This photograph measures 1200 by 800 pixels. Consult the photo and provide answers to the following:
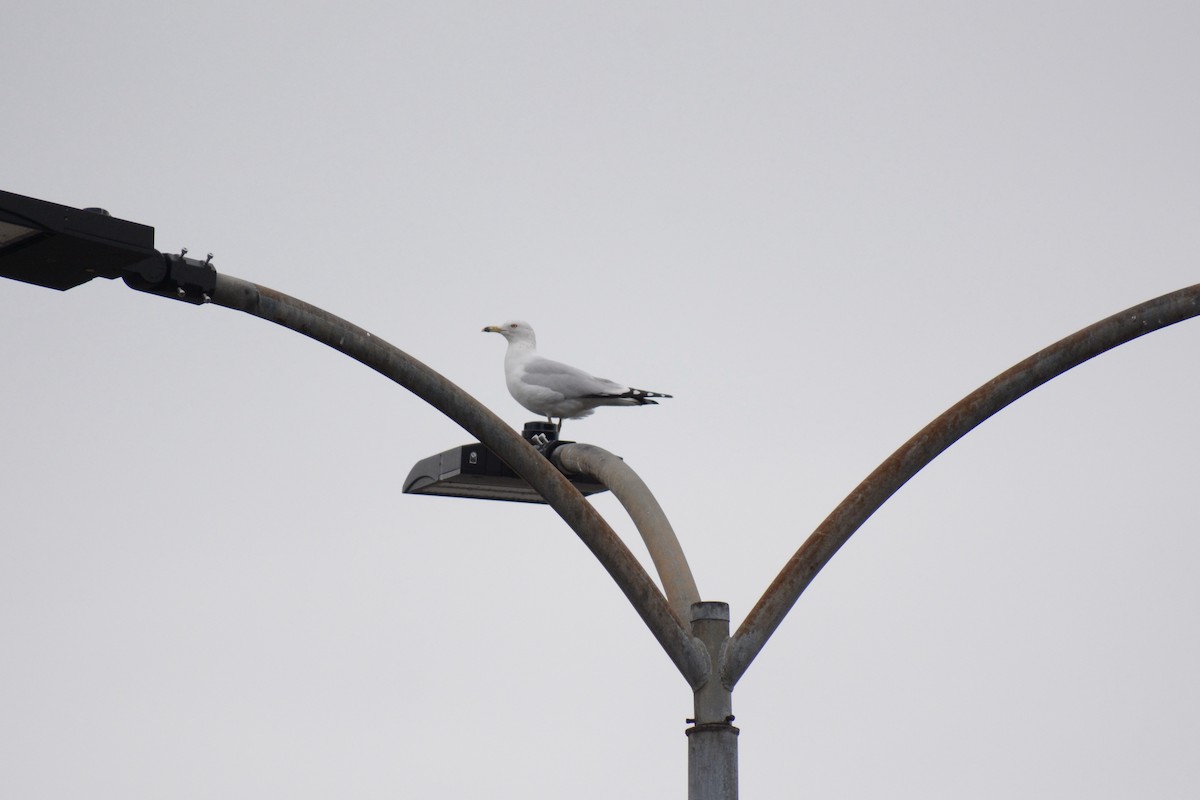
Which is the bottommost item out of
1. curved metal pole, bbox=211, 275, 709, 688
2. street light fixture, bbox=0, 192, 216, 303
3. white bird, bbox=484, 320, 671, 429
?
curved metal pole, bbox=211, 275, 709, 688

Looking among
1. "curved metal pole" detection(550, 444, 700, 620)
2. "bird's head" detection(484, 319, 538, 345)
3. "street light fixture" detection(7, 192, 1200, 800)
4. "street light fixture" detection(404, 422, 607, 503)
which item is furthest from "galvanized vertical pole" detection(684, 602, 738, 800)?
"bird's head" detection(484, 319, 538, 345)

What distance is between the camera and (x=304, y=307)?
630 centimetres

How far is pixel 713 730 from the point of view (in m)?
6.61

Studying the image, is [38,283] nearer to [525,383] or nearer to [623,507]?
[623,507]

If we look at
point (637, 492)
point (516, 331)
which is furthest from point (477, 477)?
point (516, 331)

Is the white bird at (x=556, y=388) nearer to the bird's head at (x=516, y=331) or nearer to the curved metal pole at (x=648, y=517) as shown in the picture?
the bird's head at (x=516, y=331)

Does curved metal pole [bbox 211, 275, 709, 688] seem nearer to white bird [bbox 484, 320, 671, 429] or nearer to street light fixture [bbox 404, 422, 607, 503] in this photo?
street light fixture [bbox 404, 422, 607, 503]

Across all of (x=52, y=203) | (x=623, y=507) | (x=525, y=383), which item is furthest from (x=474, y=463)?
(x=525, y=383)

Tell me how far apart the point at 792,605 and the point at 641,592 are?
625 millimetres

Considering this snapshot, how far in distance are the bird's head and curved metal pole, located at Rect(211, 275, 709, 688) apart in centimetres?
593

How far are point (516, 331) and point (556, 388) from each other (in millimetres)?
1560

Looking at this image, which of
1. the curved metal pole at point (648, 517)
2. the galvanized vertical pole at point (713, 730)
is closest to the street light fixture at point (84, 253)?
the curved metal pole at point (648, 517)

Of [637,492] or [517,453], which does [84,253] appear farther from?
[637,492]

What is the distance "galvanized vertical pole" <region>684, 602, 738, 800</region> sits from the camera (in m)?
6.55
